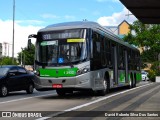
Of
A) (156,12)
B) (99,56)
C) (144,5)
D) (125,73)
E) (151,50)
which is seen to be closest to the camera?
(144,5)

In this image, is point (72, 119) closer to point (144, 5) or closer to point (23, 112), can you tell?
point (23, 112)

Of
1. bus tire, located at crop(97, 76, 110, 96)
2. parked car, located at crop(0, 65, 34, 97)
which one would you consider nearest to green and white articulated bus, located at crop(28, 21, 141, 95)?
bus tire, located at crop(97, 76, 110, 96)

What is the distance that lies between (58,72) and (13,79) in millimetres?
4099

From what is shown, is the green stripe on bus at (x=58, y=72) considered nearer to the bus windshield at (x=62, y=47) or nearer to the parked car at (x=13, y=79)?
the bus windshield at (x=62, y=47)

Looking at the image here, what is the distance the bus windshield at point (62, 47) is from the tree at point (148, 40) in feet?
169

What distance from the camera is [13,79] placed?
66.9 ft

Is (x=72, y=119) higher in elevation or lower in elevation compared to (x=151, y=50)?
lower

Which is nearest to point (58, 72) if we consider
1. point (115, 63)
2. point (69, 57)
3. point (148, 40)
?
point (69, 57)

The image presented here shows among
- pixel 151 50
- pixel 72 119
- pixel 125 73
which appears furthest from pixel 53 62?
pixel 151 50

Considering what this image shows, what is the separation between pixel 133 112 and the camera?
473 inches

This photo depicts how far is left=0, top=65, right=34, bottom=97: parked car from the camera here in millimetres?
19536

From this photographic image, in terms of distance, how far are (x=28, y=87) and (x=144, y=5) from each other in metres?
9.92

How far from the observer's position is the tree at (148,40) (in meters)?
70.3

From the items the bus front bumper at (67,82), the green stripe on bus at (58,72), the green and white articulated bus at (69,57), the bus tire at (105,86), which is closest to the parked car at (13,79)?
the green and white articulated bus at (69,57)
